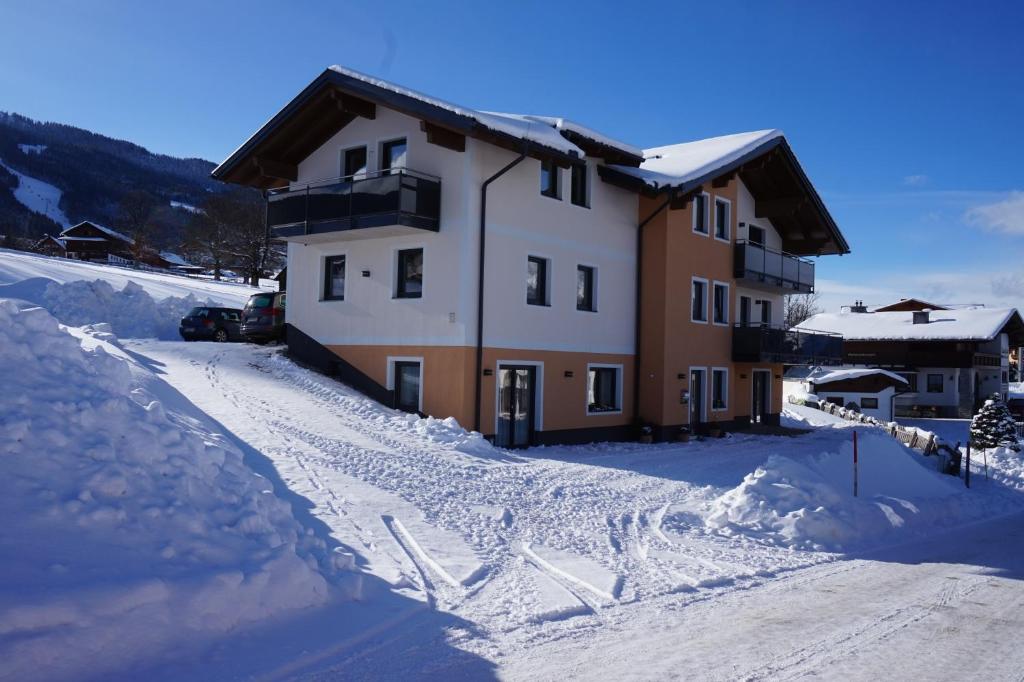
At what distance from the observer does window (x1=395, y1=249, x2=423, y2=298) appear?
1923 cm

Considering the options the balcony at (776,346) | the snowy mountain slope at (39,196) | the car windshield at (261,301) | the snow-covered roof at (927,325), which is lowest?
the balcony at (776,346)

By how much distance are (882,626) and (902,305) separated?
7711 centimetres

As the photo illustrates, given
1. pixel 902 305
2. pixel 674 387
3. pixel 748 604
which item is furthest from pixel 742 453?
pixel 902 305

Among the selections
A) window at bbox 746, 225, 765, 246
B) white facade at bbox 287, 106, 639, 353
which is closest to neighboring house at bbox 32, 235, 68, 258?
white facade at bbox 287, 106, 639, 353

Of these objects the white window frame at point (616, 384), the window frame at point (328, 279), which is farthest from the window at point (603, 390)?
the window frame at point (328, 279)

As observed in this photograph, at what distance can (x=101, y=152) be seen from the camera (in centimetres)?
17388

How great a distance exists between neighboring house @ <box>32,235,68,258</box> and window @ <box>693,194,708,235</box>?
64.6 m

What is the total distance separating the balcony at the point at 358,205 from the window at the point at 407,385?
314 centimetres

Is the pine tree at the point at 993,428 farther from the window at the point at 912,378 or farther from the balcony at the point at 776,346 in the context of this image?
the window at the point at 912,378

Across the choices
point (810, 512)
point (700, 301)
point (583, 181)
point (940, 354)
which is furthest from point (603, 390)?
point (940, 354)

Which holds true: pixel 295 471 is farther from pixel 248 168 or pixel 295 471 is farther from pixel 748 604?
pixel 248 168

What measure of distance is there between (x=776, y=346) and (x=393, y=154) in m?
14.8

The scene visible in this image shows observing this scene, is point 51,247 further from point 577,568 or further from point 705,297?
point 577,568

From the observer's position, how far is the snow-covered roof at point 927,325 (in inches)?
1962
